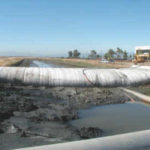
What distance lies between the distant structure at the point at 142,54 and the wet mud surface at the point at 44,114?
70.9 ft

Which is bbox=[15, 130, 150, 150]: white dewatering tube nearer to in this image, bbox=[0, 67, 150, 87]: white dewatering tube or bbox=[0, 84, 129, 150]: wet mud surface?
bbox=[0, 84, 129, 150]: wet mud surface

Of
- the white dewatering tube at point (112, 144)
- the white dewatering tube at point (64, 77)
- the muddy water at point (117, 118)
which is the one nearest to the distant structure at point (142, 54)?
the white dewatering tube at point (64, 77)

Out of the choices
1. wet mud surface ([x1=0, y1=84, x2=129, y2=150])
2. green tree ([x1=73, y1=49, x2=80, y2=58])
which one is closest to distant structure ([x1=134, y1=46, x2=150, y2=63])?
wet mud surface ([x1=0, y1=84, x2=129, y2=150])

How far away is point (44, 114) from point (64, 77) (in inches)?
284

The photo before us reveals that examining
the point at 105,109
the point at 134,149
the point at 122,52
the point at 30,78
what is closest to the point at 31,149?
the point at 134,149

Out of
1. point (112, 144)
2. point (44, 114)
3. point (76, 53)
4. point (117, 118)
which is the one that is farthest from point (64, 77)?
point (76, 53)

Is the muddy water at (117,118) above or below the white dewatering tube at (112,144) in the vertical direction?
below

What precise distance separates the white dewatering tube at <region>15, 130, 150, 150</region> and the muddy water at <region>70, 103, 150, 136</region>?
5369 mm

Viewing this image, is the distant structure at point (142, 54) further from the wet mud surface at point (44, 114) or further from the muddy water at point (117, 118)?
the muddy water at point (117, 118)

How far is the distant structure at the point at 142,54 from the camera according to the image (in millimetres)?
34062

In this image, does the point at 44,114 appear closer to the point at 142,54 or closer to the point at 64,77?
the point at 64,77

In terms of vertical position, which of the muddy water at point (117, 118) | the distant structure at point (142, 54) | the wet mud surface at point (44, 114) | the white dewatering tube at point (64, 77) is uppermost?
the distant structure at point (142, 54)

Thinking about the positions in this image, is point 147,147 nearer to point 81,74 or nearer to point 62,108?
point 62,108

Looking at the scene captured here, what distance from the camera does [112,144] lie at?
2467 mm
